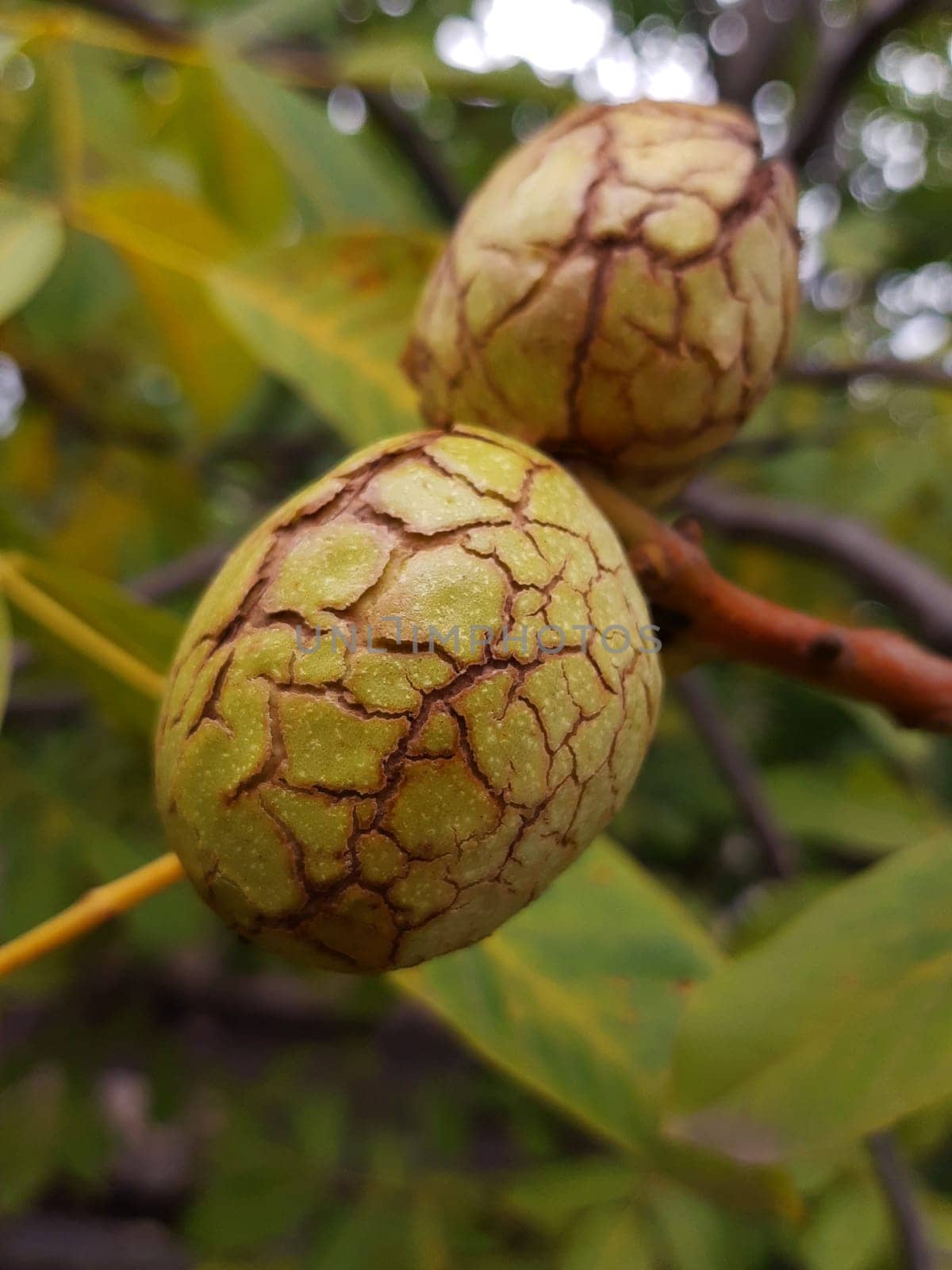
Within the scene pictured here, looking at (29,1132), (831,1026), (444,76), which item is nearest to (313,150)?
(444,76)

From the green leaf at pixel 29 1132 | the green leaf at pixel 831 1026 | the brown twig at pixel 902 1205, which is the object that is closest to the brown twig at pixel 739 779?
the brown twig at pixel 902 1205

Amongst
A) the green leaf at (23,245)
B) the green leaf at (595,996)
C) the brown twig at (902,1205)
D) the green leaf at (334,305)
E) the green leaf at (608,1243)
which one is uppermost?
the green leaf at (23,245)

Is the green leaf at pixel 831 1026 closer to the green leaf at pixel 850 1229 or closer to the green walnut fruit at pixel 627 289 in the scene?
the green walnut fruit at pixel 627 289

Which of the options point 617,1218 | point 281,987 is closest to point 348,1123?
point 281,987

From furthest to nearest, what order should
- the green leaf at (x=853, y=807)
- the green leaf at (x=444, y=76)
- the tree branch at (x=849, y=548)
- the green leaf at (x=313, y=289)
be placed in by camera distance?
the green leaf at (x=853, y=807) < the green leaf at (x=444, y=76) < the tree branch at (x=849, y=548) < the green leaf at (x=313, y=289)

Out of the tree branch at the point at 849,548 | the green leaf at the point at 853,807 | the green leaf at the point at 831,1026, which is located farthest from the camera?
the green leaf at the point at 853,807

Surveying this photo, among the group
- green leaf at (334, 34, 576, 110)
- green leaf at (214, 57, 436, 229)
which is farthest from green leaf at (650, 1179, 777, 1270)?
green leaf at (334, 34, 576, 110)

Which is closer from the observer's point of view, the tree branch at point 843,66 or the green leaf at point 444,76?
the green leaf at point 444,76
